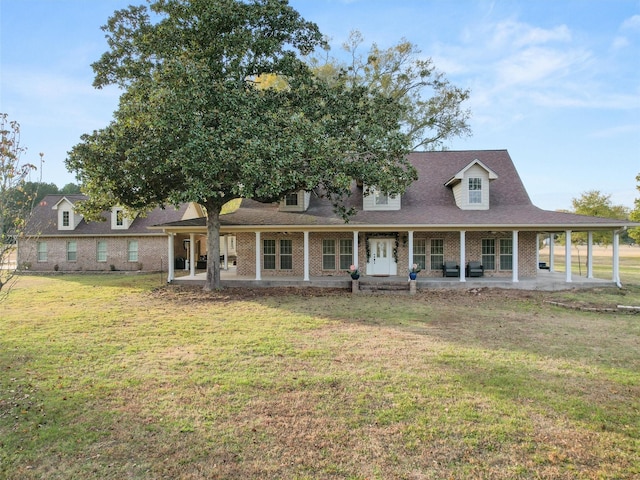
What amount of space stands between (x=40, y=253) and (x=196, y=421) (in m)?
27.0

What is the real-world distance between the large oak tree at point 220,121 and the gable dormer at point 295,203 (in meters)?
3.00

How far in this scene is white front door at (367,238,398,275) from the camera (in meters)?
18.0

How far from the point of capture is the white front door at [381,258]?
18.0 m

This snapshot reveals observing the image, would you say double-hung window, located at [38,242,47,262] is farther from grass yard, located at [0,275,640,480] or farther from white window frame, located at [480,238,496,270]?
white window frame, located at [480,238,496,270]

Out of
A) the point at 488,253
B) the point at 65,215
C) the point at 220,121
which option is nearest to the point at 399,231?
the point at 488,253

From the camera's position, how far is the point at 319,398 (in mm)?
4836

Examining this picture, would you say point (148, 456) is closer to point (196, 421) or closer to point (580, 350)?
point (196, 421)

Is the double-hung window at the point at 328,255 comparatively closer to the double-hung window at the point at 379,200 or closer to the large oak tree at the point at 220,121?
the double-hung window at the point at 379,200

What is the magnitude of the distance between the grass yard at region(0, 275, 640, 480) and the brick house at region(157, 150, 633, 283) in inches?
284

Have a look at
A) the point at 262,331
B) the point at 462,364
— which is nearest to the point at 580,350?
the point at 462,364

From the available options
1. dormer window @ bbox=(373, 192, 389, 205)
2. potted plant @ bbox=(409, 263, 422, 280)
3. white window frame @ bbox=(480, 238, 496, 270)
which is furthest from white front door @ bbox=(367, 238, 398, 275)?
white window frame @ bbox=(480, 238, 496, 270)

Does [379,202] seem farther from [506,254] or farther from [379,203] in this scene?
[506,254]

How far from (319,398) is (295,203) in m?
14.3

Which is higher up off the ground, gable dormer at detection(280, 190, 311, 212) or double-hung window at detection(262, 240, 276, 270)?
gable dormer at detection(280, 190, 311, 212)
